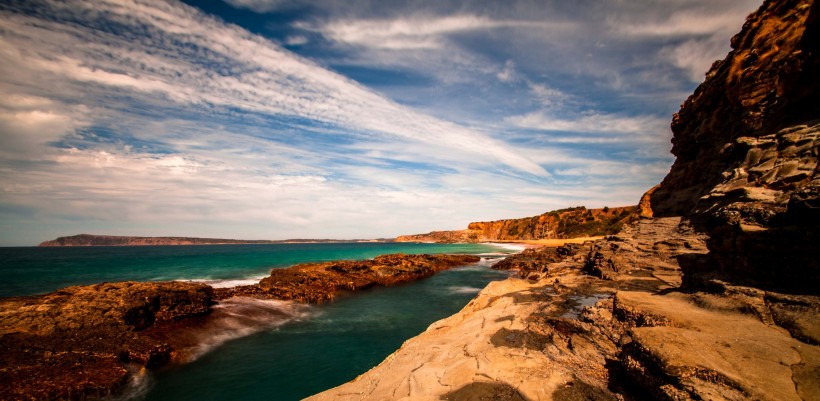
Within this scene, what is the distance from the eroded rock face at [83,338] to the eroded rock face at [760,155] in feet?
61.7

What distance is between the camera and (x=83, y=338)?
39.3ft

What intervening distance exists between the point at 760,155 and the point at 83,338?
26112 millimetres

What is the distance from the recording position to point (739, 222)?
745 centimetres

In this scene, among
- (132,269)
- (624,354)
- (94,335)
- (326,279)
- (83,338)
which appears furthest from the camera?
(132,269)

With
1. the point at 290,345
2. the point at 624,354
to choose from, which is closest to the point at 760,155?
the point at 624,354

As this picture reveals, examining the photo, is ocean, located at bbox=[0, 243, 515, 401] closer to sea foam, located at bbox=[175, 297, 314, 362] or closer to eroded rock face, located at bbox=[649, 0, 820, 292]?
sea foam, located at bbox=[175, 297, 314, 362]

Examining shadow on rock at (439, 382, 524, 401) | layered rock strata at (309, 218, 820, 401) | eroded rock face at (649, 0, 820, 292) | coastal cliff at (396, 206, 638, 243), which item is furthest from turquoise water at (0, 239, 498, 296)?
eroded rock face at (649, 0, 820, 292)

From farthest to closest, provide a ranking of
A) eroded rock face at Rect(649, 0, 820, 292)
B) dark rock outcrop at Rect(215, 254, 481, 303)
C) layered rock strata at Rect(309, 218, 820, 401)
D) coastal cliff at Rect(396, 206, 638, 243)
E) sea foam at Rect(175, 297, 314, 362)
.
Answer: coastal cliff at Rect(396, 206, 638, 243) < dark rock outcrop at Rect(215, 254, 481, 303) < sea foam at Rect(175, 297, 314, 362) < eroded rock face at Rect(649, 0, 820, 292) < layered rock strata at Rect(309, 218, 820, 401)

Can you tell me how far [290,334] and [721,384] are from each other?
672 inches

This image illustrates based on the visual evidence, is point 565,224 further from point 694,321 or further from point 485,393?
point 485,393

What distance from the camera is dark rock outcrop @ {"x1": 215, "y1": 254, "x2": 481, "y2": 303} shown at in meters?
23.9

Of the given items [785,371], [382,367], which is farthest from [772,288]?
[382,367]

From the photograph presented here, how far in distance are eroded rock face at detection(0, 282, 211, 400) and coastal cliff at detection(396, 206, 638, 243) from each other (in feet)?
201

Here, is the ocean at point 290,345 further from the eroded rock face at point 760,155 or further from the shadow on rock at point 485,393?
the eroded rock face at point 760,155
